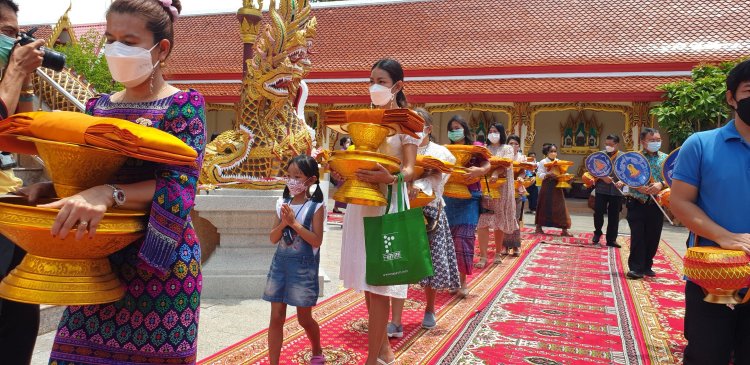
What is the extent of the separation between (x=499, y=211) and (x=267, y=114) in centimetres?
360

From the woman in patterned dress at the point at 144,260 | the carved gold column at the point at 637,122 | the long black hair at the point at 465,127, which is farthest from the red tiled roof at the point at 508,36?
the woman in patterned dress at the point at 144,260

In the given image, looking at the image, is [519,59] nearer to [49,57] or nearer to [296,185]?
[296,185]

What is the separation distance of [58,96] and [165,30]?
13.1 feet

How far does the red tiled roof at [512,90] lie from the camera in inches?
591

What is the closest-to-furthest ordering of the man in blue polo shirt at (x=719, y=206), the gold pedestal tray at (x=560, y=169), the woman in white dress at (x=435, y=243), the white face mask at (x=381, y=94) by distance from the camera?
the man in blue polo shirt at (x=719, y=206)
the white face mask at (x=381, y=94)
the woman in white dress at (x=435, y=243)
the gold pedestal tray at (x=560, y=169)

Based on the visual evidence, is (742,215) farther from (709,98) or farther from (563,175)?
(709,98)

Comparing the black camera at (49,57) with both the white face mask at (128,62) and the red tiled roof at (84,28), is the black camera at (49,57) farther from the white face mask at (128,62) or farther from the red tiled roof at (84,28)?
the red tiled roof at (84,28)

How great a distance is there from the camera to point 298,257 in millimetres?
2957

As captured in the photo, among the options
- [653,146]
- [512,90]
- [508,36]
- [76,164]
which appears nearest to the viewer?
[76,164]

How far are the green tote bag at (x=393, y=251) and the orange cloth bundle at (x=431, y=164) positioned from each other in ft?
2.22

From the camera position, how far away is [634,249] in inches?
259

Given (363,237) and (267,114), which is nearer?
(363,237)

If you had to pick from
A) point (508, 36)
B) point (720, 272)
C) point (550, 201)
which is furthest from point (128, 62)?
point (508, 36)

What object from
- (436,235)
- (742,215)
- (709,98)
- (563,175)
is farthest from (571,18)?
(742,215)
